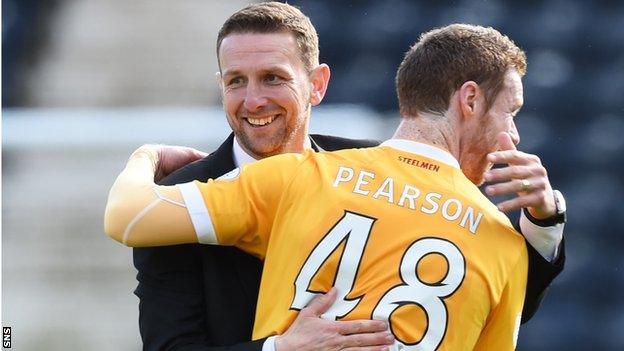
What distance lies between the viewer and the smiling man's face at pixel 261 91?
214 cm

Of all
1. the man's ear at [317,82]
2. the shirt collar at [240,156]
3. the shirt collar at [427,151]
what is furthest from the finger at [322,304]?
the man's ear at [317,82]

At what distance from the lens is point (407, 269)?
1.72 meters

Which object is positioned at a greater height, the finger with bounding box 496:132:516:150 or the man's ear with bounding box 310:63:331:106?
the man's ear with bounding box 310:63:331:106

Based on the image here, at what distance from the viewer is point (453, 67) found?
186 cm

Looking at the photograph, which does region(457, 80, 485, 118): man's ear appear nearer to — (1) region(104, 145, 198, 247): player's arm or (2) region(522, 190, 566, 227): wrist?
(2) region(522, 190, 566, 227): wrist

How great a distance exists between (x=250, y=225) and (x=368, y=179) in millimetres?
205

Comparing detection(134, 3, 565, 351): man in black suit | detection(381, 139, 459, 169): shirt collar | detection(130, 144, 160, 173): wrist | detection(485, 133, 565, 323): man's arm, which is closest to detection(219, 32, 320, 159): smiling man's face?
detection(134, 3, 565, 351): man in black suit

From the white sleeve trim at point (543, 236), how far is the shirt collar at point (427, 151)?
0.15 meters

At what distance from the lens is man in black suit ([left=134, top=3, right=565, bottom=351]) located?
6.09ft

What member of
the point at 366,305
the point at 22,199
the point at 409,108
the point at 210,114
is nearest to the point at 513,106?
the point at 409,108

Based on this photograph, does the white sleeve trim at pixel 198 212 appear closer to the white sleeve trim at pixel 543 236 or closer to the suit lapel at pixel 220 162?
the suit lapel at pixel 220 162

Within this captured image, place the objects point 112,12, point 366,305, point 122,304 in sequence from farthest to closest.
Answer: point 112,12 → point 122,304 → point 366,305

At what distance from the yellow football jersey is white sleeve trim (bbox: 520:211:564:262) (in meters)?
0.02

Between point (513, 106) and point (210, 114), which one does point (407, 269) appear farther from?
point (210, 114)
